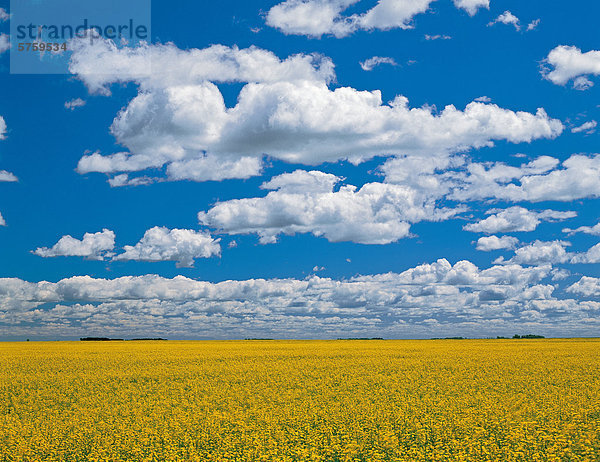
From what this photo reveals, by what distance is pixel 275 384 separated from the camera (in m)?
21.8

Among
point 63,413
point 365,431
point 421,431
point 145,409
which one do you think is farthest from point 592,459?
point 63,413

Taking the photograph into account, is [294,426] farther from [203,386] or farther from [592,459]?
[203,386]

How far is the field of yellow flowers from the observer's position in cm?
1163

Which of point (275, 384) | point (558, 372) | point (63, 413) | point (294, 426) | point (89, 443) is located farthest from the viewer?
point (558, 372)

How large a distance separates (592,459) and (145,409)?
12708mm

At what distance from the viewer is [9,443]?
12.8 metres

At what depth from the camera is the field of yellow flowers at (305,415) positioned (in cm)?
1163

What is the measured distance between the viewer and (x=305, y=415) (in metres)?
14.8

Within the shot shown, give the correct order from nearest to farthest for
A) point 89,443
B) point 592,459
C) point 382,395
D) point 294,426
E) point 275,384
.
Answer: point 592,459 → point 89,443 → point 294,426 → point 382,395 → point 275,384

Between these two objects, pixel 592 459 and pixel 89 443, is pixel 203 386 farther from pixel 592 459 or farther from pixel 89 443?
pixel 592 459

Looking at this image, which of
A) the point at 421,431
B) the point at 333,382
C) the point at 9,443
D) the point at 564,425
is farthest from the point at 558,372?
the point at 9,443

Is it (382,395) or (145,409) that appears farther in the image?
(382,395)

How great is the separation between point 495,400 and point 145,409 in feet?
37.8

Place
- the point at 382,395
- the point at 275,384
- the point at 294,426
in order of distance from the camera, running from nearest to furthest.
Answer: the point at 294,426 → the point at 382,395 → the point at 275,384
